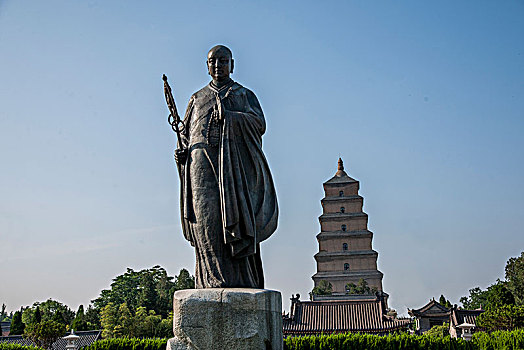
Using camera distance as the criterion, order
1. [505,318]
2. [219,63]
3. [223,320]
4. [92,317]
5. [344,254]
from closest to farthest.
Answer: [223,320]
[219,63]
[505,318]
[92,317]
[344,254]

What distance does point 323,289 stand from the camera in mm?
58031

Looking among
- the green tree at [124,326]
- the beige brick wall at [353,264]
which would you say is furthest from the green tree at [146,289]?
the beige brick wall at [353,264]

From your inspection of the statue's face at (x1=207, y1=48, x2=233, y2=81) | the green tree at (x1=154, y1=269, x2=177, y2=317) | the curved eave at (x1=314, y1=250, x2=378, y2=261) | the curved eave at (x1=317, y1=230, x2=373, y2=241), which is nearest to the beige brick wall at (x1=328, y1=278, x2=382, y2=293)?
the curved eave at (x1=314, y1=250, x2=378, y2=261)

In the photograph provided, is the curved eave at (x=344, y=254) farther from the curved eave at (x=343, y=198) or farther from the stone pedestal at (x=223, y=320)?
the stone pedestal at (x=223, y=320)

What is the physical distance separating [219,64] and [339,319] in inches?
1386

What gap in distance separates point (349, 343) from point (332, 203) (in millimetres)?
41381

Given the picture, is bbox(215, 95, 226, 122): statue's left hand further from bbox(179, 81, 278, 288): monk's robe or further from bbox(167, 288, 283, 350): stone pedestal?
bbox(167, 288, 283, 350): stone pedestal

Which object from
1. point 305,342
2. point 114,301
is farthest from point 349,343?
point 114,301

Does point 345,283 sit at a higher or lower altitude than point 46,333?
higher

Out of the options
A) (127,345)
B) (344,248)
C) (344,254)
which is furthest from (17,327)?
(344,248)

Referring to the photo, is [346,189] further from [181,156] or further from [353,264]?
[181,156]

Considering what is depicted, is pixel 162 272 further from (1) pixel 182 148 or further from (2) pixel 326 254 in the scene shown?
(1) pixel 182 148

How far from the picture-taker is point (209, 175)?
202 inches

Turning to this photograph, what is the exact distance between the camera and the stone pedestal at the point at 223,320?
4559mm
